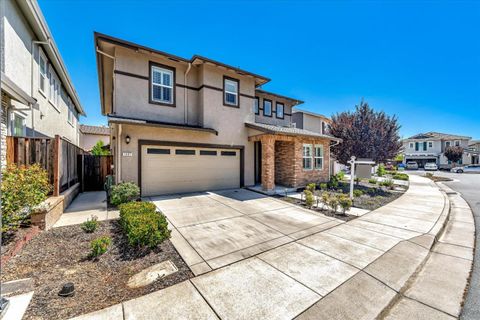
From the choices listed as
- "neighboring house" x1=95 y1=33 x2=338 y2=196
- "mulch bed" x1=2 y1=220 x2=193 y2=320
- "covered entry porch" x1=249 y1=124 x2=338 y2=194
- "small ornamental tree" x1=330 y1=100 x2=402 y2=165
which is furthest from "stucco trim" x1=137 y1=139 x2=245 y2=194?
"small ornamental tree" x1=330 y1=100 x2=402 y2=165

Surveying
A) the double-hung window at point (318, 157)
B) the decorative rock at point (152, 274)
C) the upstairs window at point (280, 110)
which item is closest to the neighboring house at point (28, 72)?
the decorative rock at point (152, 274)

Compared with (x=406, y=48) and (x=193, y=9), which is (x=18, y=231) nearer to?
(x=193, y=9)

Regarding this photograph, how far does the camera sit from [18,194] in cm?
424

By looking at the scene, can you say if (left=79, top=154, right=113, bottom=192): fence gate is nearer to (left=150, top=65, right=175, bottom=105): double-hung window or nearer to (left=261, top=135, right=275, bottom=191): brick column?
(left=150, top=65, right=175, bottom=105): double-hung window

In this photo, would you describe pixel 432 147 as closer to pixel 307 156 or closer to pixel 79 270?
pixel 307 156

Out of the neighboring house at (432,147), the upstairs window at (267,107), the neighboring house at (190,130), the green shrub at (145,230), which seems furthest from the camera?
the neighboring house at (432,147)

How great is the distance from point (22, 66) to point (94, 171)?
18.5 ft

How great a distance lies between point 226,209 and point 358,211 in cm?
511

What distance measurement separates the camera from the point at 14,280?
3137mm

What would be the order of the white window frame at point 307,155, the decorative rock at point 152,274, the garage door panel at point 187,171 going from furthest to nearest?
1. the white window frame at point 307,155
2. the garage door panel at point 187,171
3. the decorative rock at point 152,274

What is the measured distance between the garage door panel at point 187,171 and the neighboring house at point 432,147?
46.5 meters

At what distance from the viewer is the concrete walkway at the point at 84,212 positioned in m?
5.85

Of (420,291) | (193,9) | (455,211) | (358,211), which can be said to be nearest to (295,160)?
(358,211)

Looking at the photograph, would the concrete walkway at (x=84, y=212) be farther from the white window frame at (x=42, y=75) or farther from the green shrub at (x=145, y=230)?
the white window frame at (x=42, y=75)
